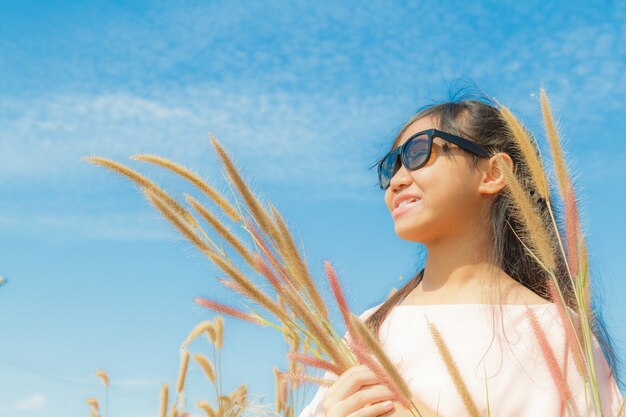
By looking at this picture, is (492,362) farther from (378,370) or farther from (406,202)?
(378,370)

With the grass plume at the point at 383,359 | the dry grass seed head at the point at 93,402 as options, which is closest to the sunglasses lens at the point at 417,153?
the grass plume at the point at 383,359

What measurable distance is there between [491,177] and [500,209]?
10 cm

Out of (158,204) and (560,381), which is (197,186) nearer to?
(158,204)

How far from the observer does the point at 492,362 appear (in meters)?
1.85

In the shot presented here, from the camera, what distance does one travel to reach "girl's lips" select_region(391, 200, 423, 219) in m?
2.08

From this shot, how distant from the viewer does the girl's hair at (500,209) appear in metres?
2.14

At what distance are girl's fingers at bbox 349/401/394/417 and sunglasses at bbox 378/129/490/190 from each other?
797mm

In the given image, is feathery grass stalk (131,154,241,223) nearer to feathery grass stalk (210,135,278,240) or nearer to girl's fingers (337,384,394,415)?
feathery grass stalk (210,135,278,240)

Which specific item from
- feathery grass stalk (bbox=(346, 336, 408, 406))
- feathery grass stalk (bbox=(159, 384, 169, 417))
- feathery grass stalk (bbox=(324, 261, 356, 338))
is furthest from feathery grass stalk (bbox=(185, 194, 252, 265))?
feathery grass stalk (bbox=(159, 384, 169, 417))

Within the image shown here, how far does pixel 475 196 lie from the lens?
215cm

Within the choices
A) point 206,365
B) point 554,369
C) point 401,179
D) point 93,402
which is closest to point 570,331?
point 554,369

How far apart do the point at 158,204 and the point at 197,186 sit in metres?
0.10

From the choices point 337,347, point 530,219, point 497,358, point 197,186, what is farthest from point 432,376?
point 197,186

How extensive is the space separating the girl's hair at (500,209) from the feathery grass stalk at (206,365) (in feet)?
2.75
